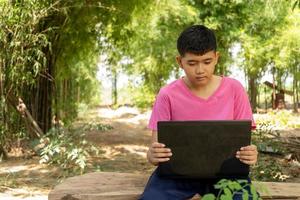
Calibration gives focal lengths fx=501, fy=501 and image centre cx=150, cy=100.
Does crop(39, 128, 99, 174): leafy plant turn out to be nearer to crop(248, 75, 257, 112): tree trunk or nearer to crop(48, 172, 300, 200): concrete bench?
crop(48, 172, 300, 200): concrete bench

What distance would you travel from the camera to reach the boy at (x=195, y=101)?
8.02 ft

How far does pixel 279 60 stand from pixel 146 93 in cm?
584

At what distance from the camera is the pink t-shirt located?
260 cm

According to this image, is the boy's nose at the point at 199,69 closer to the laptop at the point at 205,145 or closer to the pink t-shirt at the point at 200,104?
the pink t-shirt at the point at 200,104

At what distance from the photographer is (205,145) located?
233 cm

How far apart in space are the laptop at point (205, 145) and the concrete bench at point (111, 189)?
550 mm

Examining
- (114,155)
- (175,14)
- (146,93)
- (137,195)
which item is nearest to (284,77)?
(146,93)

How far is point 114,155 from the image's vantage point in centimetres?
838

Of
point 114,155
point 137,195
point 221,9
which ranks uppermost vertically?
point 221,9

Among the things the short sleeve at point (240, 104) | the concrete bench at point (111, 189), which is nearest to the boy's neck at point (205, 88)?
the short sleeve at point (240, 104)

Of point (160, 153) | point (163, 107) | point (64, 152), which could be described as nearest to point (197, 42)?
point (163, 107)

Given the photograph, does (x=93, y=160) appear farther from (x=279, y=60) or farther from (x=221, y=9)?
(x=279, y=60)

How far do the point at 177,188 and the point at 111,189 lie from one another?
68 cm

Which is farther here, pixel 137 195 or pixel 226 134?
pixel 137 195
